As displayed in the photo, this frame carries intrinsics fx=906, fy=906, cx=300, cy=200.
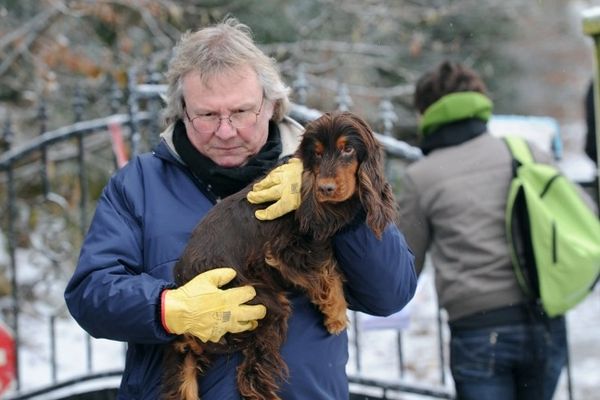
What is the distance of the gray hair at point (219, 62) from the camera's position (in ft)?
8.39

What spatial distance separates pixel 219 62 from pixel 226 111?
0.14 meters

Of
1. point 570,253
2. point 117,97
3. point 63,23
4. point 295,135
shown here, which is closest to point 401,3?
point 63,23

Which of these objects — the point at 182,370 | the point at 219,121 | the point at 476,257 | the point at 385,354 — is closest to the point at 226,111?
the point at 219,121

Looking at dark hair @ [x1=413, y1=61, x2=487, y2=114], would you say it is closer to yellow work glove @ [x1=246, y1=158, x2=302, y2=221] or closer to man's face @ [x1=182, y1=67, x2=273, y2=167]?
man's face @ [x1=182, y1=67, x2=273, y2=167]

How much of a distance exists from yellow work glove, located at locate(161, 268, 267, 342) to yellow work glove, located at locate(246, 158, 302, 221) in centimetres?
19

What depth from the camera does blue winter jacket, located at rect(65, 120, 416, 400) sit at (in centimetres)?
230

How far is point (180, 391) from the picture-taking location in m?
2.34

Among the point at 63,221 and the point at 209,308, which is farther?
the point at 63,221

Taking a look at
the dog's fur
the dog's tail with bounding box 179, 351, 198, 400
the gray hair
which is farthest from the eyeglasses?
the dog's tail with bounding box 179, 351, 198, 400

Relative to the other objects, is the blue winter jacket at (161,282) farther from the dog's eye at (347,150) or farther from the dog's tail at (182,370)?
the dog's eye at (347,150)

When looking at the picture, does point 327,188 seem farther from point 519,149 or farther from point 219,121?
point 519,149

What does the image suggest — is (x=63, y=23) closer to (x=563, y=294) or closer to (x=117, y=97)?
(x=117, y=97)

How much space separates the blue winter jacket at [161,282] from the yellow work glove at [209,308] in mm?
44

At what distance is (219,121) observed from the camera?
255cm
